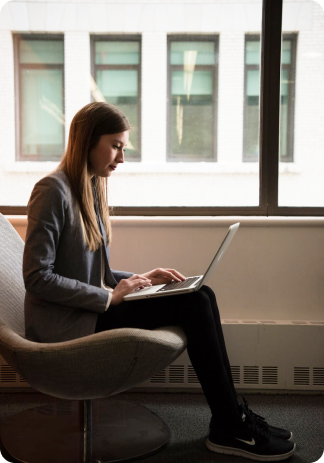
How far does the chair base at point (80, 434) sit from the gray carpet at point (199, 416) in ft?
0.21

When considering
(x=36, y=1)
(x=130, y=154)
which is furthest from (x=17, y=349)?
(x=36, y=1)

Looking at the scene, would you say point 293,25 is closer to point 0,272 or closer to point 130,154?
point 130,154

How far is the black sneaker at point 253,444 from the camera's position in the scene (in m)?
1.79

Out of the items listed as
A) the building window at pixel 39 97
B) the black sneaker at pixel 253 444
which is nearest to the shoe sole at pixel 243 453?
the black sneaker at pixel 253 444

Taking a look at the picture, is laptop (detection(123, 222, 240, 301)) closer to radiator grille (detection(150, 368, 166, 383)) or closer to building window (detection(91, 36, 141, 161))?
radiator grille (detection(150, 368, 166, 383))

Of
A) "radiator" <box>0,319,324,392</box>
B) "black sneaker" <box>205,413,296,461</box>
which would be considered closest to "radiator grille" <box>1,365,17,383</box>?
"radiator" <box>0,319,324,392</box>

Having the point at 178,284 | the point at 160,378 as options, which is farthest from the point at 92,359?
the point at 160,378

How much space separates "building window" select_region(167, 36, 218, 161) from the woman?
794 millimetres

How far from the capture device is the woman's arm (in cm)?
163

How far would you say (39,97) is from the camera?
8.62ft

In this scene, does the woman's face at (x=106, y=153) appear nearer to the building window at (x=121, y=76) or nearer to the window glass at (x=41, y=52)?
the building window at (x=121, y=76)

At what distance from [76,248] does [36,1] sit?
58.4 inches

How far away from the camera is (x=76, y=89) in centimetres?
263

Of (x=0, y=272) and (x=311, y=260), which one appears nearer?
(x=0, y=272)
